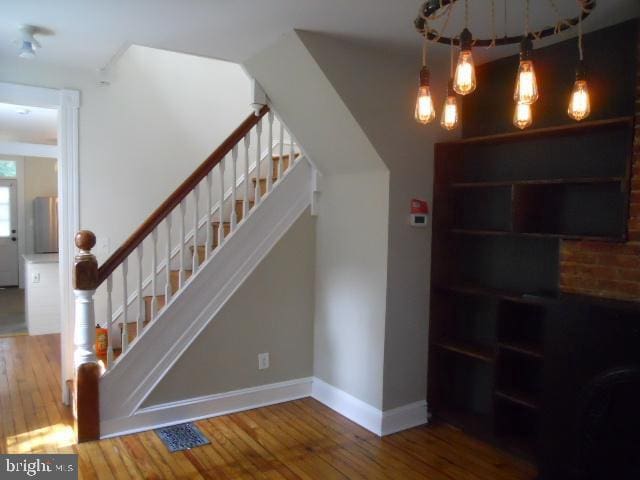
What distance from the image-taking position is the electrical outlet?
140 inches

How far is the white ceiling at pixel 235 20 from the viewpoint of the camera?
230 centimetres

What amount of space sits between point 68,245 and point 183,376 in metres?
1.35

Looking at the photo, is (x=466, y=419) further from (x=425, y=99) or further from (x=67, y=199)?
(x=67, y=199)

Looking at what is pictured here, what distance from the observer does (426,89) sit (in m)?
1.76

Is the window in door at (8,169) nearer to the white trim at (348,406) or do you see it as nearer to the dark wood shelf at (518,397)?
the white trim at (348,406)

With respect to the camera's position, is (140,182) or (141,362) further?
(140,182)

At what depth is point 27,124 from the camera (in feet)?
21.3

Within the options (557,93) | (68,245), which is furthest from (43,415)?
(557,93)

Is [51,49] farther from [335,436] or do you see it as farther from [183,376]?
[335,436]

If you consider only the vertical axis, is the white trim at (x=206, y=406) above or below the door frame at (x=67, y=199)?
below

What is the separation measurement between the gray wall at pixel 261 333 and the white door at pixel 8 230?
6955mm

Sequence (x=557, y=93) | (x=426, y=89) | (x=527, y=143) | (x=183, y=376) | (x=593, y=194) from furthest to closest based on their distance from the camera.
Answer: (x=183, y=376) → (x=527, y=143) → (x=557, y=93) → (x=593, y=194) → (x=426, y=89)

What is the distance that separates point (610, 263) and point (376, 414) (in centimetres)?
171

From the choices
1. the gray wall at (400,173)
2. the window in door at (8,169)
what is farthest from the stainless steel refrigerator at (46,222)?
the gray wall at (400,173)
